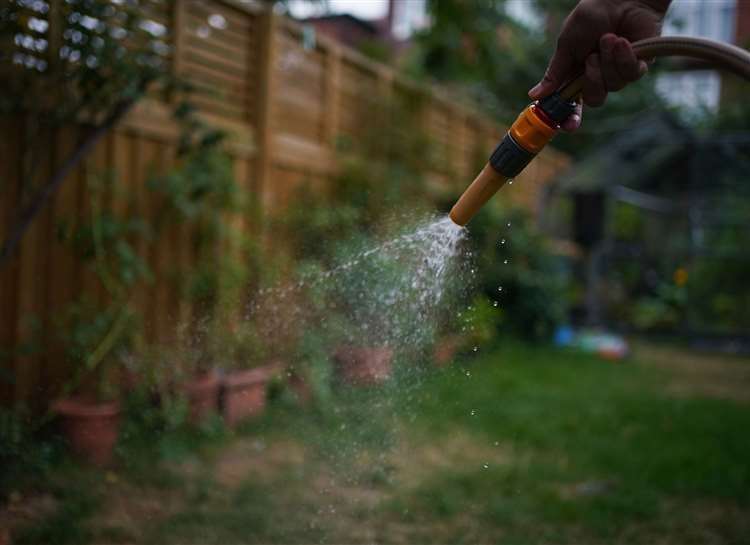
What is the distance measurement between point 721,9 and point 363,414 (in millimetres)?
15179

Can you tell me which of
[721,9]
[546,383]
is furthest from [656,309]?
[721,9]

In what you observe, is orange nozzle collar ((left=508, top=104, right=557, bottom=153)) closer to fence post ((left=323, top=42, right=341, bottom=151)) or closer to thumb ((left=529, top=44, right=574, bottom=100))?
thumb ((left=529, top=44, right=574, bottom=100))

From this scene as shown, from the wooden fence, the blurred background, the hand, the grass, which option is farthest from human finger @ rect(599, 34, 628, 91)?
the wooden fence

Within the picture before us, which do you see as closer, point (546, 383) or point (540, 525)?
point (540, 525)

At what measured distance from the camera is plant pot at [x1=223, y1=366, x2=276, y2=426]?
3844mm

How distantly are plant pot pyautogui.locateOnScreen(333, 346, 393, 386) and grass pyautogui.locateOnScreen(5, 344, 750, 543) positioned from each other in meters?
0.08

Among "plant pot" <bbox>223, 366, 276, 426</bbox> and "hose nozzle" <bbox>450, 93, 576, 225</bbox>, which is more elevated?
"hose nozzle" <bbox>450, 93, 576, 225</bbox>

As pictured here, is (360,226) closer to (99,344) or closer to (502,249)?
(99,344)

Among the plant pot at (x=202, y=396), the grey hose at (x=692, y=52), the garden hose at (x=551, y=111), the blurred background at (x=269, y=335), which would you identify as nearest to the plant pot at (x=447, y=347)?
the blurred background at (x=269, y=335)

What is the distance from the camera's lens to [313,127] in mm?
5414

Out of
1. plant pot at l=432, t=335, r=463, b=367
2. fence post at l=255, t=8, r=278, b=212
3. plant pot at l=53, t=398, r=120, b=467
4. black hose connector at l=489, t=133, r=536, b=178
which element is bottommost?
plant pot at l=53, t=398, r=120, b=467

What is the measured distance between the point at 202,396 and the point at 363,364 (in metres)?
0.93

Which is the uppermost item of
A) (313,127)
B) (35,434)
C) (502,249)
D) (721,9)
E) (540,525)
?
(721,9)

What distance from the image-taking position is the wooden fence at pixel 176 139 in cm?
320
